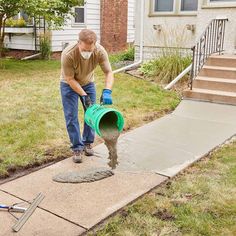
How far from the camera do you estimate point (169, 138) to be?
5289 mm

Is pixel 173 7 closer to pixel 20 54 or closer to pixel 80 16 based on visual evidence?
pixel 80 16

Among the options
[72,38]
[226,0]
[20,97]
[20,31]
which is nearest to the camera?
[20,97]

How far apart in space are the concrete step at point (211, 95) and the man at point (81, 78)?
3422 mm

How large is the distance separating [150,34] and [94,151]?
638cm

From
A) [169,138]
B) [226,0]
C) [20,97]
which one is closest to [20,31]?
[20,97]

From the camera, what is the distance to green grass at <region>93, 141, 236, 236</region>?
119 inches

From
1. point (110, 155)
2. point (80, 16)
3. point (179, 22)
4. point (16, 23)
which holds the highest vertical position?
point (80, 16)

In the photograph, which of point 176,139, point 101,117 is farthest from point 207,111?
point 101,117

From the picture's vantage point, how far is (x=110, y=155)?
13.0ft

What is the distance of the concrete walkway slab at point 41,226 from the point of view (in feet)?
9.68

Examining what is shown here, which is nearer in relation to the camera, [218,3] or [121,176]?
[121,176]

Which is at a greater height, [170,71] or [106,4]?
[106,4]

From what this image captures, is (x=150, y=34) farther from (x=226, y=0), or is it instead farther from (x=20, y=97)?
(x=20, y=97)

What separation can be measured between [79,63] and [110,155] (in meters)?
1.00
